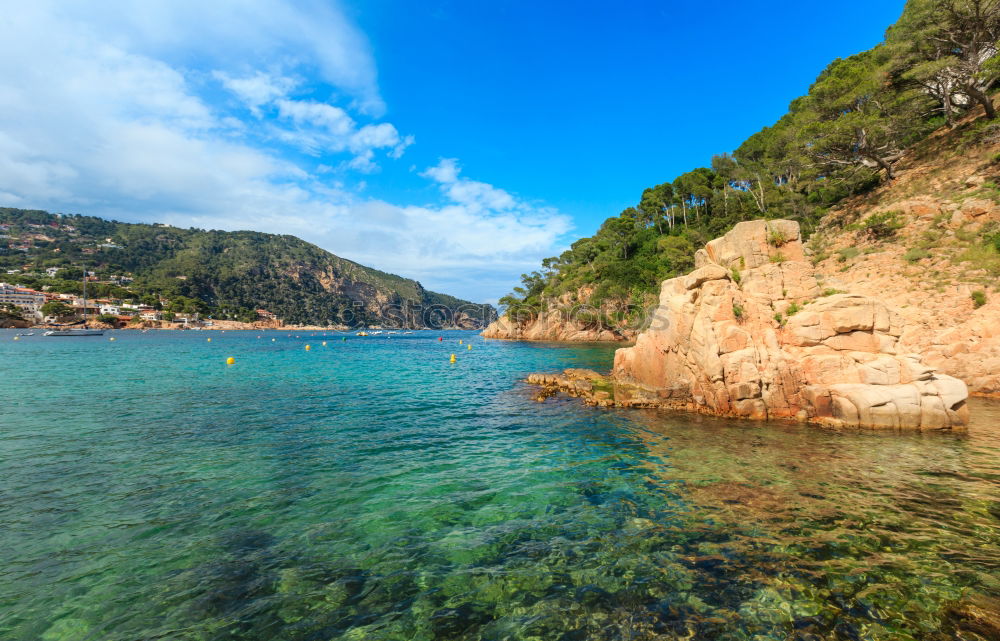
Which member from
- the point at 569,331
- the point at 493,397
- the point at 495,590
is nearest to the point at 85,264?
the point at 569,331

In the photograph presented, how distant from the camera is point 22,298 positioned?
5497 inches

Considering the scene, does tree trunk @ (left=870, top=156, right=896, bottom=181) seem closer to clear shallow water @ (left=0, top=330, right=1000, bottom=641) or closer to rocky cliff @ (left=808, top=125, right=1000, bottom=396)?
rocky cliff @ (left=808, top=125, right=1000, bottom=396)

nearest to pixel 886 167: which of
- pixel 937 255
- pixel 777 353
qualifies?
pixel 937 255

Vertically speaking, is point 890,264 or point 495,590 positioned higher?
point 890,264

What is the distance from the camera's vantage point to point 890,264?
26.3 m

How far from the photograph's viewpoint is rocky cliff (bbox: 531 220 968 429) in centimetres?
1533

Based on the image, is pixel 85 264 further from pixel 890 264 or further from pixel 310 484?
pixel 890 264

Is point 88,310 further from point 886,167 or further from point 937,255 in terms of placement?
point 886,167

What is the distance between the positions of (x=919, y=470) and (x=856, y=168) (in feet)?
138

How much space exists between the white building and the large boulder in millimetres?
207366

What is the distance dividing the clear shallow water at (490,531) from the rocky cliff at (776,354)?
1583 mm

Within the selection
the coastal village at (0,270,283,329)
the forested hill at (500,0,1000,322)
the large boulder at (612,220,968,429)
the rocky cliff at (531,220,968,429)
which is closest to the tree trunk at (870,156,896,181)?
the forested hill at (500,0,1000,322)

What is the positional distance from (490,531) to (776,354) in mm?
16145

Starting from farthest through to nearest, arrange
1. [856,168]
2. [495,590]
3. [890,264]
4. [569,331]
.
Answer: [569,331] → [856,168] → [890,264] → [495,590]
